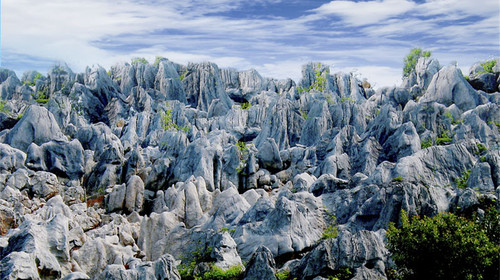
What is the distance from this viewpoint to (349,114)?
5772cm

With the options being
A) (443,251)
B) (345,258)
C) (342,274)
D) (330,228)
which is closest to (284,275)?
(342,274)

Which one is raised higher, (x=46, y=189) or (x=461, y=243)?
(x=461, y=243)

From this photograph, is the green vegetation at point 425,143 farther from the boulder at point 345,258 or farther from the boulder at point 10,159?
the boulder at point 10,159

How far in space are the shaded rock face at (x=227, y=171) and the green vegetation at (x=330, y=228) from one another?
3.5 inches

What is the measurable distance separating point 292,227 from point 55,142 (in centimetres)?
3144

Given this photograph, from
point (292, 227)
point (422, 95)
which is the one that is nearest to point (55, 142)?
point (292, 227)

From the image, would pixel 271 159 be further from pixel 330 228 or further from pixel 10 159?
pixel 10 159

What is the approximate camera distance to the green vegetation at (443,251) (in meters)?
16.4

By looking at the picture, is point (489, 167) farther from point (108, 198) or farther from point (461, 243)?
point (108, 198)

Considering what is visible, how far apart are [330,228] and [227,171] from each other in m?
21.2

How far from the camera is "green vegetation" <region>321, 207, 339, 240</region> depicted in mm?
21938

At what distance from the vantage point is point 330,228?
2341 centimetres

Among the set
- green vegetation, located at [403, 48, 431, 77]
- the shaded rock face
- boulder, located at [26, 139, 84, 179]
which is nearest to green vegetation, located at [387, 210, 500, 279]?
the shaded rock face

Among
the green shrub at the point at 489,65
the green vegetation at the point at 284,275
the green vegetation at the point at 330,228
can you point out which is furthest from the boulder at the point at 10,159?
the green shrub at the point at 489,65
